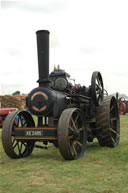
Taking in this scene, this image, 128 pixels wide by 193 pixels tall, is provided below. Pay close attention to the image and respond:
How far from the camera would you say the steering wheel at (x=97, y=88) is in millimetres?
6436

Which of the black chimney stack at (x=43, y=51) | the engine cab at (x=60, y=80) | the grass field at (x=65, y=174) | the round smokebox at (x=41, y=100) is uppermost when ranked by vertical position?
the black chimney stack at (x=43, y=51)

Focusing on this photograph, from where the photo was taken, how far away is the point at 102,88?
7.03 meters

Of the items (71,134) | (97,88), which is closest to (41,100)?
(71,134)

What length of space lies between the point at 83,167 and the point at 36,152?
2026mm

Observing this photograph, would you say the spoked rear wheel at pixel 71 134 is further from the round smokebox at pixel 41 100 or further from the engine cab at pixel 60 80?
the engine cab at pixel 60 80

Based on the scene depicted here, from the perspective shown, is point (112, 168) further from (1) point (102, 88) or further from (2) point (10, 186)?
(1) point (102, 88)

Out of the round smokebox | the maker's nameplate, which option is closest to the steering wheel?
the round smokebox

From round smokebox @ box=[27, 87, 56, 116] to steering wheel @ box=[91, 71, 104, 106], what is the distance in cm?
132

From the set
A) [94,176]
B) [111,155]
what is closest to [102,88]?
[111,155]

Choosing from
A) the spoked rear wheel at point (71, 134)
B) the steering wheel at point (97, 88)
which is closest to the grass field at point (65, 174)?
the spoked rear wheel at point (71, 134)

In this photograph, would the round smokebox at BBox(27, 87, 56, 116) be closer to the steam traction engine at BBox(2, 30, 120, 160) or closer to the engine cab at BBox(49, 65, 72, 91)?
the steam traction engine at BBox(2, 30, 120, 160)

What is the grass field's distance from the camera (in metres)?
3.42

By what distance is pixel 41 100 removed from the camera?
18.2ft

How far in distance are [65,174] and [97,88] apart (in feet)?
10.3
